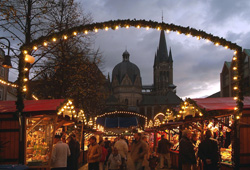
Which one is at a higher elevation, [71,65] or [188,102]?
[71,65]

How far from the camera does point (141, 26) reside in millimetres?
9469

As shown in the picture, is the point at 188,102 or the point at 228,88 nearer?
the point at 188,102

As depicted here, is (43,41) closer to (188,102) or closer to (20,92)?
(20,92)

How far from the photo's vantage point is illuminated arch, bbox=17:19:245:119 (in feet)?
30.9

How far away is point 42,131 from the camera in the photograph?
12859 millimetres

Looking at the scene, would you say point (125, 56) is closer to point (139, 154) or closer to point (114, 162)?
point (114, 162)

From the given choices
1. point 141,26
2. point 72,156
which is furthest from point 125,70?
point 141,26

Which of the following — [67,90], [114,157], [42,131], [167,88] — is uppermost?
[167,88]

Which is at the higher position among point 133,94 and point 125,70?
point 125,70

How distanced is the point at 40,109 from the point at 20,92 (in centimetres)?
88

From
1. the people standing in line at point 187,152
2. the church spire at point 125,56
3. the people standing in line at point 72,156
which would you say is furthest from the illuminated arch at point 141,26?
the church spire at point 125,56

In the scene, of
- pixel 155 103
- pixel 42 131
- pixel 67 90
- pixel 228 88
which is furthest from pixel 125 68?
pixel 42 131

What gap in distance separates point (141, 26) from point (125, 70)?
4955 inches

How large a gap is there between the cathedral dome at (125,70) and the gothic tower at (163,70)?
17.4m
